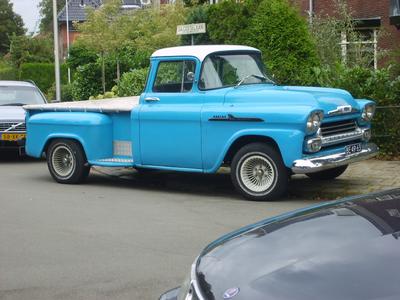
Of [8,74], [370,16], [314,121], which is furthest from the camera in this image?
[8,74]

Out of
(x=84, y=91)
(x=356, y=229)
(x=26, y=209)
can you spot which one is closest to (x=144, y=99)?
(x=26, y=209)

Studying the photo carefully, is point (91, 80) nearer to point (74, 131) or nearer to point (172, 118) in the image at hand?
point (74, 131)

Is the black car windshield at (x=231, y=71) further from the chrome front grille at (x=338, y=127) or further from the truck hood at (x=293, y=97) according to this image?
the chrome front grille at (x=338, y=127)

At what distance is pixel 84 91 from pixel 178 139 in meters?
15.4

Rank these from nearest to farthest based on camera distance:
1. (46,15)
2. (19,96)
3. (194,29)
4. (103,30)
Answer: (194,29), (19,96), (103,30), (46,15)

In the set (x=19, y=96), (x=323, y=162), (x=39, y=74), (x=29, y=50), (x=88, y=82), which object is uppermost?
(x=29, y=50)

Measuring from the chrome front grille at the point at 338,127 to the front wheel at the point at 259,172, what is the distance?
0.69 m

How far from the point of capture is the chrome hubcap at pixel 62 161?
37.8 ft

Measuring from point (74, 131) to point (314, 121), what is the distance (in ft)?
12.9

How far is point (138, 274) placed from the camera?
6.18 m

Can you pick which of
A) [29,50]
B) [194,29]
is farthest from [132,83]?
[29,50]

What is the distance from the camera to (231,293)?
308 cm

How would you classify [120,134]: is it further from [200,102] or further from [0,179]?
[0,179]

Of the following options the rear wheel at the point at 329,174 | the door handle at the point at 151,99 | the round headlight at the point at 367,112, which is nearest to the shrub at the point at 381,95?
the rear wheel at the point at 329,174
